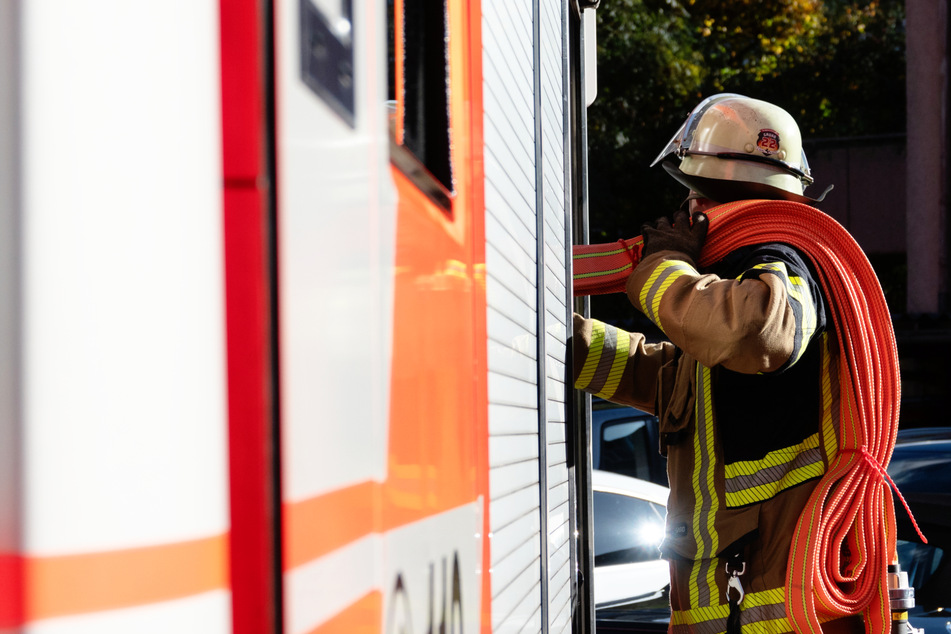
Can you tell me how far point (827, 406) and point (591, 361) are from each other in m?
0.68

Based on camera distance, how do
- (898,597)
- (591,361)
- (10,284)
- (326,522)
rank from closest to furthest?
1. (10,284)
2. (326,522)
3. (898,597)
4. (591,361)

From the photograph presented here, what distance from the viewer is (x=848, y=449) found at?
258 cm

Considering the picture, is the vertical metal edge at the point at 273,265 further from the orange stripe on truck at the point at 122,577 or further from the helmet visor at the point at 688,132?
the helmet visor at the point at 688,132

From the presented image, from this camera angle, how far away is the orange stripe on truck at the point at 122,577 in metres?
0.65

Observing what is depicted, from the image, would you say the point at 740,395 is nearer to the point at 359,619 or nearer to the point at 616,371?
the point at 616,371

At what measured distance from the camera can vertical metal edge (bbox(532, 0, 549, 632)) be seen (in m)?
2.07

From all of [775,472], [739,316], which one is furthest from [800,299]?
[775,472]

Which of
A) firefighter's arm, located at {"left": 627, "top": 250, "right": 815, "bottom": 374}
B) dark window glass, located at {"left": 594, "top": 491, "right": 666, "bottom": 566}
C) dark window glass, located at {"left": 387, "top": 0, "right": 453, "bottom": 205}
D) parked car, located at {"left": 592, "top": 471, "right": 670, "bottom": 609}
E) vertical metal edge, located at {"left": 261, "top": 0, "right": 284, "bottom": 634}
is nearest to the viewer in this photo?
vertical metal edge, located at {"left": 261, "top": 0, "right": 284, "bottom": 634}

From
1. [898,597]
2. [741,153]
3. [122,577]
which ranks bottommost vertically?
[898,597]

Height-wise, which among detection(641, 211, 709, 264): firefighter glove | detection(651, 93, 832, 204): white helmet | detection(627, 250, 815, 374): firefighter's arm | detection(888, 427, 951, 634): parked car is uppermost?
detection(651, 93, 832, 204): white helmet

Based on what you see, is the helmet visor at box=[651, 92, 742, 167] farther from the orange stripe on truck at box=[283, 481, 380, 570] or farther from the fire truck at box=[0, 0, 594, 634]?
the orange stripe on truck at box=[283, 481, 380, 570]

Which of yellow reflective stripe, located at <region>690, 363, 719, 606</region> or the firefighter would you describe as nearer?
the firefighter

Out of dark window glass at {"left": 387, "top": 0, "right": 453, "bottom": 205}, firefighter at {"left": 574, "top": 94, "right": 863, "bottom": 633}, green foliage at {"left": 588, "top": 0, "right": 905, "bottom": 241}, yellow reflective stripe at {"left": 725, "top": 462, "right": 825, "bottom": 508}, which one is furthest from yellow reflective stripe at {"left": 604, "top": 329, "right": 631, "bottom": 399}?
green foliage at {"left": 588, "top": 0, "right": 905, "bottom": 241}

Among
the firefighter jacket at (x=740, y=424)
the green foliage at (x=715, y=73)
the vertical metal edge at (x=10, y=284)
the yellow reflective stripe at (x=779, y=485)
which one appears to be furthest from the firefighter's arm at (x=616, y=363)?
the green foliage at (x=715, y=73)
